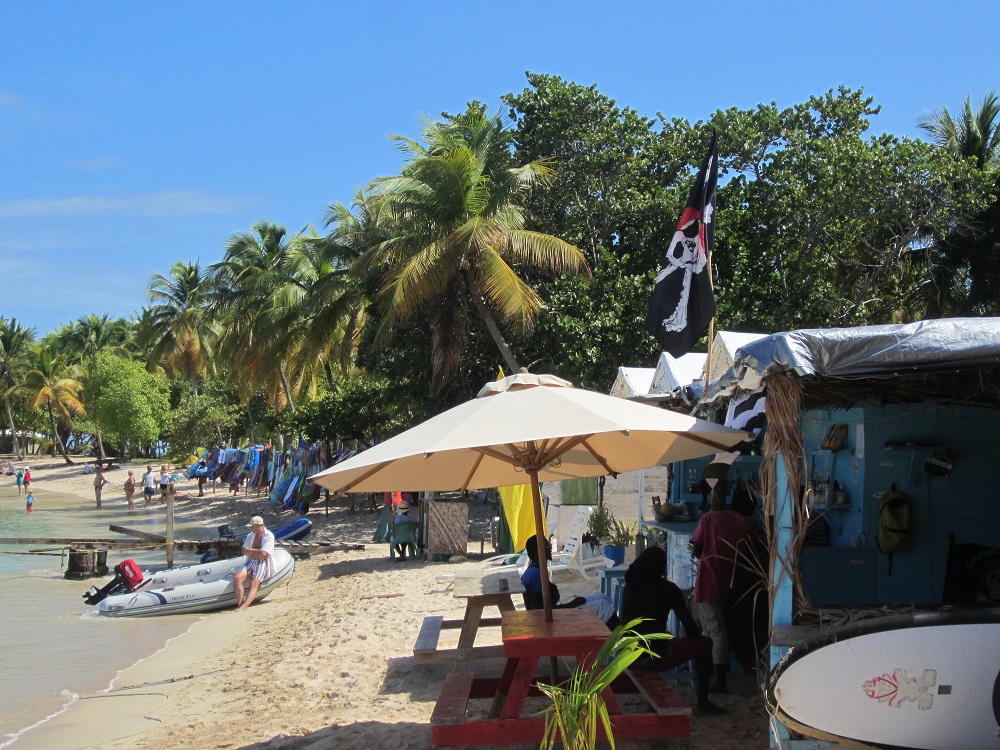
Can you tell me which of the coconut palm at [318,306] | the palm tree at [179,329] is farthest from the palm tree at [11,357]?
the coconut palm at [318,306]

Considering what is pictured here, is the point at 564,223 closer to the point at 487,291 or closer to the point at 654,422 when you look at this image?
the point at 487,291

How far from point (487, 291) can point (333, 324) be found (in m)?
8.64

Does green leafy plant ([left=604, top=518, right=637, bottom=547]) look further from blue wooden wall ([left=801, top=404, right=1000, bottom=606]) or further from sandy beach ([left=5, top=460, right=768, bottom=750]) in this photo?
blue wooden wall ([left=801, top=404, right=1000, bottom=606])

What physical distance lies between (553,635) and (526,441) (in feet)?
3.76

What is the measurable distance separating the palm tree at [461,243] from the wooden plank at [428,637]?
35.5ft

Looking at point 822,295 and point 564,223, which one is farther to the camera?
point 564,223

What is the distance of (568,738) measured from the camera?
4.11 metres

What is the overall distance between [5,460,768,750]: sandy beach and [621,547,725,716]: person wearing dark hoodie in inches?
10.8

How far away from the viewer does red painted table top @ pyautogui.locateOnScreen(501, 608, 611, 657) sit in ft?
16.8

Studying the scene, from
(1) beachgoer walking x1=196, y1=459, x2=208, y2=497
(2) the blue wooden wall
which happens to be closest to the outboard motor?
(2) the blue wooden wall

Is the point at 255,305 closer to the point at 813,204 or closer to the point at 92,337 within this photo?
the point at 813,204

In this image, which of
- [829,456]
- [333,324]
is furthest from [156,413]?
[829,456]

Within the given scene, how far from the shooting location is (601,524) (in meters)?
13.5

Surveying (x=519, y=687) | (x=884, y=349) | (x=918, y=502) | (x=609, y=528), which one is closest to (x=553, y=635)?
(x=519, y=687)
